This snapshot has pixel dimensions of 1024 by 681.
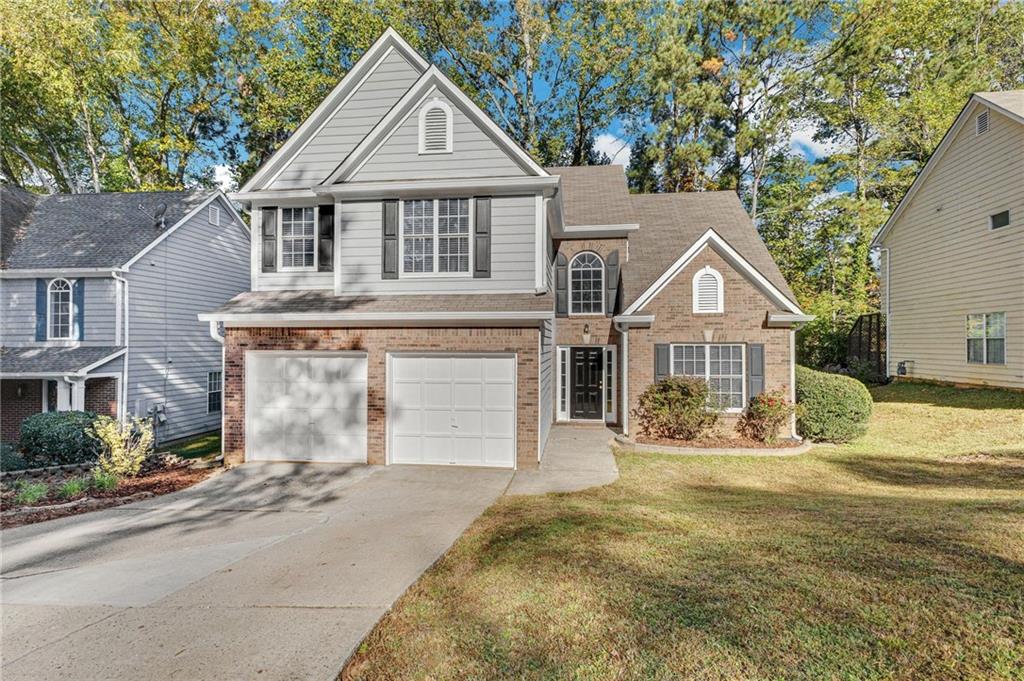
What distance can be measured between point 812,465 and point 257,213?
13.7 metres

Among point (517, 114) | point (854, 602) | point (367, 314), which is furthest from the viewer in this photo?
point (517, 114)

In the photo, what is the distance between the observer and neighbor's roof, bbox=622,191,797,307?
13.4 meters

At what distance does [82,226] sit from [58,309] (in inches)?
130

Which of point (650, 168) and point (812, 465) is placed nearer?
point (812, 465)

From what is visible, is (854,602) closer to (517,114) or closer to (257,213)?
(257,213)

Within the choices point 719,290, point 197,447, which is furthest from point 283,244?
point 719,290

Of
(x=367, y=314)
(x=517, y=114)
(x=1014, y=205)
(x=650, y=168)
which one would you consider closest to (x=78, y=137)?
(x=517, y=114)

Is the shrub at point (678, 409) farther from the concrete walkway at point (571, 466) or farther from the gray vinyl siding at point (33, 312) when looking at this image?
the gray vinyl siding at point (33, 312)

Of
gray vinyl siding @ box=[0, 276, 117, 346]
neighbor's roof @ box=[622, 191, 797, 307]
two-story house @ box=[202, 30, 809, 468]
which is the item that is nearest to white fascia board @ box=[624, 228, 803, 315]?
two-story house @ box=[202, 30, 809, 468]

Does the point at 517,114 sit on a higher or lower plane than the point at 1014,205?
higher

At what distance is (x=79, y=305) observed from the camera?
534 inches

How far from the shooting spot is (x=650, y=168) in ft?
87.3

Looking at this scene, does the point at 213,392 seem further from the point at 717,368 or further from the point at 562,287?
the point at 717,368

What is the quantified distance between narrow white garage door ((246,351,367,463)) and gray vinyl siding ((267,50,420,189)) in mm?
4344
